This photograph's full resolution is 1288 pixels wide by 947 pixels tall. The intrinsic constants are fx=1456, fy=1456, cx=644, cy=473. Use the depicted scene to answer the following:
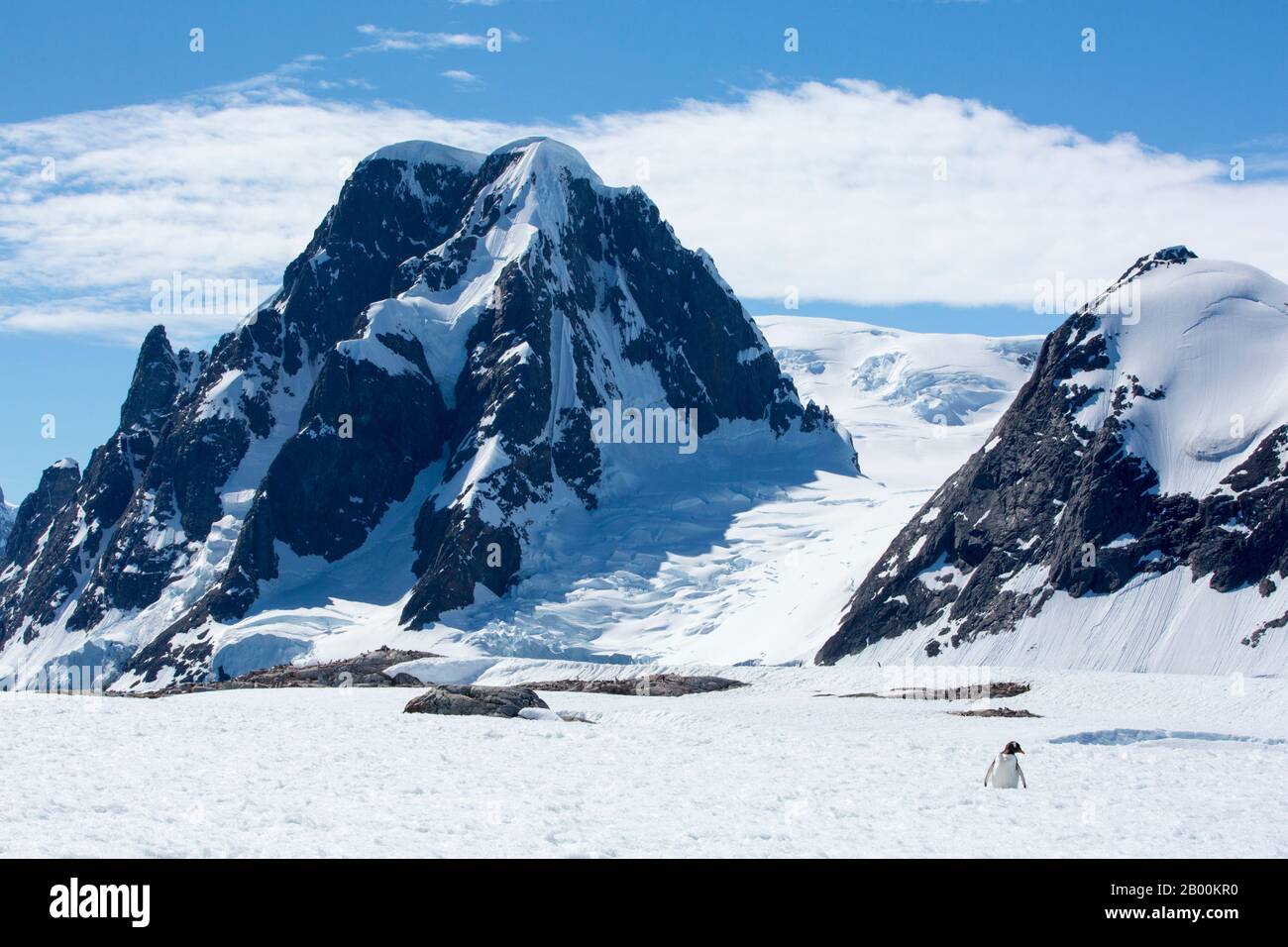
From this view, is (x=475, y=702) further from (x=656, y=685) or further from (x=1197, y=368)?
(x=1197, y=368)

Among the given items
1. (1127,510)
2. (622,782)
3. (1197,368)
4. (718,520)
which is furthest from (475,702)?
(718,520)

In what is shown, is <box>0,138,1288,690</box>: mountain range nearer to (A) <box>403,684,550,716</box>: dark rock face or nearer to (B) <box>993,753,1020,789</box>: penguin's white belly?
(A) <box>403,684,550,716</box>: dark rock face
